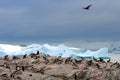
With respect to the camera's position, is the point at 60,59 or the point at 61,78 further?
the point at 60,59

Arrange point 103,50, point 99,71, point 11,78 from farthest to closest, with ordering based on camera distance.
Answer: point 103,50
point 99,71
point 11,78

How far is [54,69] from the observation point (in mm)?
15312

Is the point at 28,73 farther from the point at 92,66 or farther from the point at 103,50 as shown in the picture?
the point at 103,50

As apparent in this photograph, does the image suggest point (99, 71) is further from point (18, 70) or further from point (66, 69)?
point (18, 70)

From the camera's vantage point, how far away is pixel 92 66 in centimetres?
1631

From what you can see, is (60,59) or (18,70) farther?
(60,59)

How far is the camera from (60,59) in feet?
55.2

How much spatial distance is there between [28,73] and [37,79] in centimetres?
44

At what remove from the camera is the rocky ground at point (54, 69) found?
48.5ft

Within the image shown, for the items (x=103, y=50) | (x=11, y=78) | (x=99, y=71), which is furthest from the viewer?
(x=103, y=50)

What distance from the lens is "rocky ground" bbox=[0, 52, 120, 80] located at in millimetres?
14791

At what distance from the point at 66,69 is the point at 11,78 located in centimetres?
196

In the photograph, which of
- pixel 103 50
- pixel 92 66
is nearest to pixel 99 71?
pixel 92 66

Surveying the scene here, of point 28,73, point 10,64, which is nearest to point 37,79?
point 28,73
